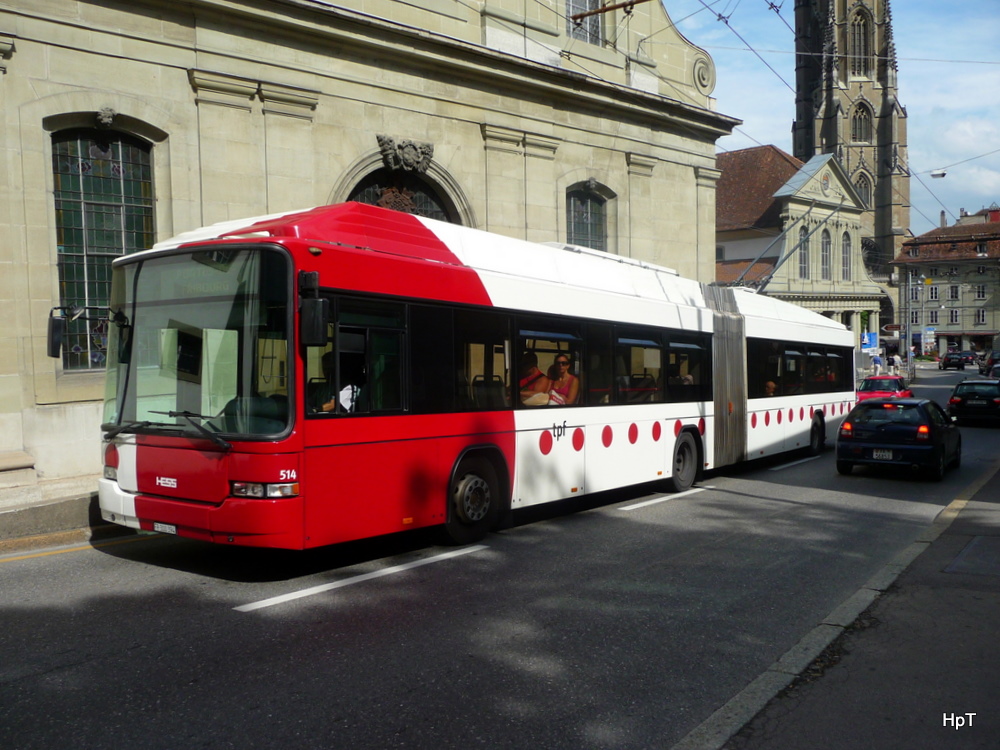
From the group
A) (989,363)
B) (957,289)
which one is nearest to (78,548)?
(989,363)

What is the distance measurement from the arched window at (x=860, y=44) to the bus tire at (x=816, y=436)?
9439 cm

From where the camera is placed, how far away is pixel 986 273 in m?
106

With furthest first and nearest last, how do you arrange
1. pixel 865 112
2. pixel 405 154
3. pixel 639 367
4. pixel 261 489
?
1. pixel 865 112
2. pixel 405 154
3. pixel 639 367
4. pixel 261 489

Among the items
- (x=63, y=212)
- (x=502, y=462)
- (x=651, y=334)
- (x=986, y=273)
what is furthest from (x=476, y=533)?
(x=986, y=273)

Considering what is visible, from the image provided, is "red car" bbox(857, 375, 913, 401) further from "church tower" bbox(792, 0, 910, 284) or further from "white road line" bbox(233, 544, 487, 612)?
Answer: "church tower" bbox(792, 0, 910, 284)

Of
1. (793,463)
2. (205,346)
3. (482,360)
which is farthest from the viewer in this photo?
(793,463)

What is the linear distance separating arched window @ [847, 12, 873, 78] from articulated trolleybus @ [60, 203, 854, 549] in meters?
104

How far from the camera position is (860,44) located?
103875 mm

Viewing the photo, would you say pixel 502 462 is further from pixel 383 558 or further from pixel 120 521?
pixel 120 521

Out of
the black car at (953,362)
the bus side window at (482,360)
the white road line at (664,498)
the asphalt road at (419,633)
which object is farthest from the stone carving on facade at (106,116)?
the black car at (953,362)

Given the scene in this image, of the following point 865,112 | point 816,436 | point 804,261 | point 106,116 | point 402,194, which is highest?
point 865,112

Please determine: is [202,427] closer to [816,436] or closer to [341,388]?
[341,388]

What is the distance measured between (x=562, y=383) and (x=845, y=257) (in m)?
71.0

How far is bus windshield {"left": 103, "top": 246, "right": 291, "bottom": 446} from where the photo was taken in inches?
297
